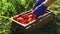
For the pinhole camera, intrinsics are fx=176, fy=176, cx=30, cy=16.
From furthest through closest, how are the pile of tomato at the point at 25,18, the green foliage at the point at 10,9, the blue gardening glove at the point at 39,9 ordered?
the green foliage at the point at 10,9, the pile of tomato at the point at 25,18, the blue gardening glove at the point at 39,9

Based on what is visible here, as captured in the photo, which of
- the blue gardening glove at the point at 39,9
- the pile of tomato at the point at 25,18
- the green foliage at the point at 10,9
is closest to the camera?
the blue gardening glove at the point at 39,9

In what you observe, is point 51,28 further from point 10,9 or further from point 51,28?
point 10,9

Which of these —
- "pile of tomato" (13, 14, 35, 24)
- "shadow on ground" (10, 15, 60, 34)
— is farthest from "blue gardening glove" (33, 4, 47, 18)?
"shadow on ground" (10, 15, 60, 34)

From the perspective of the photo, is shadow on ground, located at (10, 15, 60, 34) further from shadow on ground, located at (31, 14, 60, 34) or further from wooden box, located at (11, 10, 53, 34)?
wooden box, located at (11, 10, 53, 34)

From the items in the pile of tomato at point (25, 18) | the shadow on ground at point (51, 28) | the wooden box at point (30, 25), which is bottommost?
the shadow on ground at point (51, 28)

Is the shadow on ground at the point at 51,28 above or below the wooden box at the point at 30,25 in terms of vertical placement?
below

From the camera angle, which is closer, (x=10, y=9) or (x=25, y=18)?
(x=25, y=18)

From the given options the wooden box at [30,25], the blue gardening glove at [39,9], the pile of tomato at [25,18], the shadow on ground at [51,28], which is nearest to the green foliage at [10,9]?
the shadow on ground at [51,28]

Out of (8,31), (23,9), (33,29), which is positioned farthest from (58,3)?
(8,31)

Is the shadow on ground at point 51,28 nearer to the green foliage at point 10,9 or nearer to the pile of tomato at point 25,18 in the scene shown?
the green foliage at point 10,9

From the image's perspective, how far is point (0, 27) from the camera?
334cm

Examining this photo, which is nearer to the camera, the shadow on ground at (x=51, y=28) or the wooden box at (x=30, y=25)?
the wooden box at (x=30, y=25)

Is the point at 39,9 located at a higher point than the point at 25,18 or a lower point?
higher

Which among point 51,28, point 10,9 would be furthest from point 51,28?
point 10,9
